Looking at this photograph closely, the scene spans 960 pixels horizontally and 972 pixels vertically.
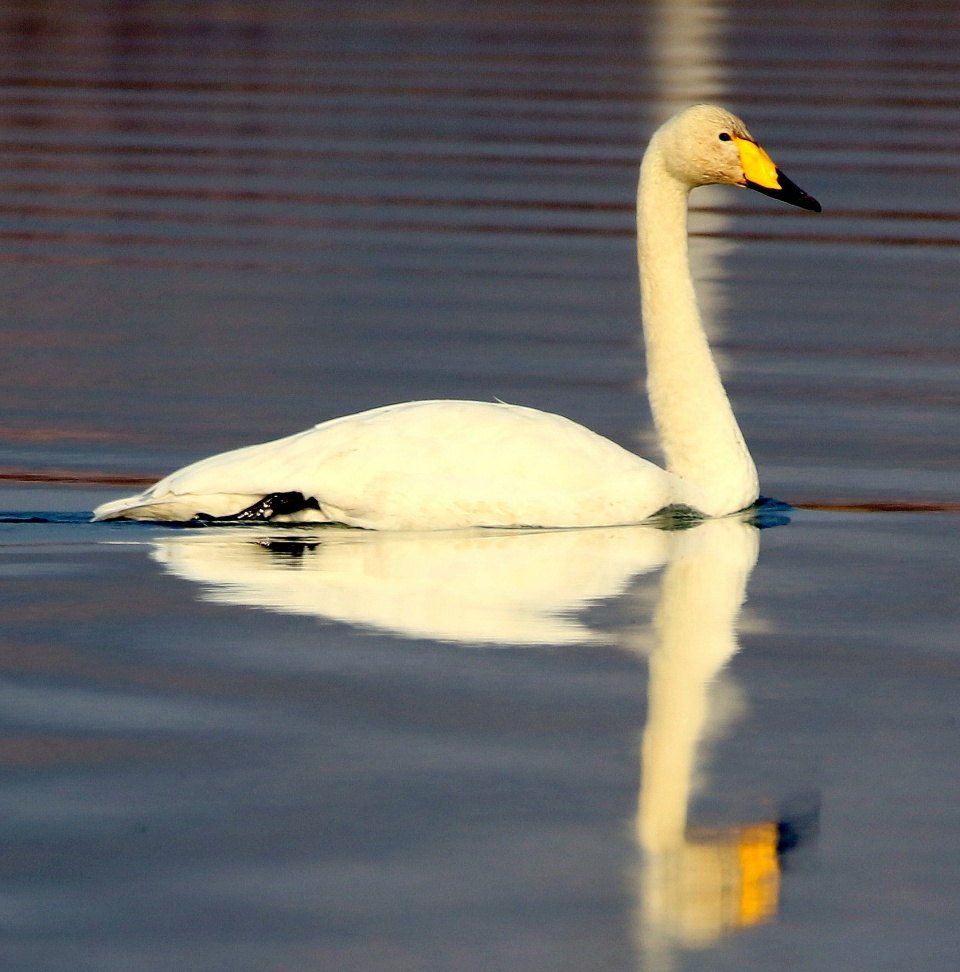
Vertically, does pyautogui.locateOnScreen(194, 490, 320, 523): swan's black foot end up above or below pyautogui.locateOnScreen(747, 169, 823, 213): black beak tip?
below

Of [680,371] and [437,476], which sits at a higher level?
[680,371]

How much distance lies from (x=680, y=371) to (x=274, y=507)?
1740mm

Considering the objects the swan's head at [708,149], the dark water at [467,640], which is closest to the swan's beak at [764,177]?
the swan's head at [708,149]

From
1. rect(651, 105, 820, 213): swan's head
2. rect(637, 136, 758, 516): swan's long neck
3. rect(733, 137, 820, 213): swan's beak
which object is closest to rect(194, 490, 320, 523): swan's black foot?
rect(637, 136, 758, 516): swan's long neck

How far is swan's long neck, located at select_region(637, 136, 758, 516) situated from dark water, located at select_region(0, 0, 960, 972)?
222mm

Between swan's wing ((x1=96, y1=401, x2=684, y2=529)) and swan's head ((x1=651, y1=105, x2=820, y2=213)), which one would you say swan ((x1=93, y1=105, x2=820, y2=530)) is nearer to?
swan's wing ((x1=96, y1=401, x2=684, y2=529))

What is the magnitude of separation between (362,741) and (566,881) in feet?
3.38

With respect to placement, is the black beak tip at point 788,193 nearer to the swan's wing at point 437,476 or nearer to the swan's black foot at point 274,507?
the swan's wing at point 437,476

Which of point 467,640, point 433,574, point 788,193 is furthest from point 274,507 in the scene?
point 788,193

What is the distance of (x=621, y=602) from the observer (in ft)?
23.3

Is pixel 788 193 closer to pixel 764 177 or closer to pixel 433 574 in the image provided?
pixel 764 177

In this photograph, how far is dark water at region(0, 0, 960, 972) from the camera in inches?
180

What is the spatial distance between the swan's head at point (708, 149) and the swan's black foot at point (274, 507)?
6.90 feet

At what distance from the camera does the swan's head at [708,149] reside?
8.97 meters
